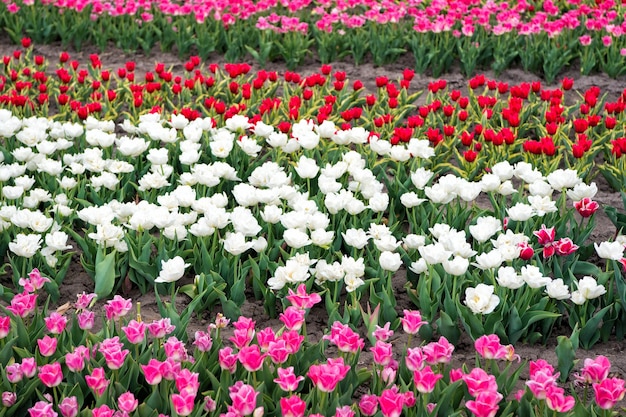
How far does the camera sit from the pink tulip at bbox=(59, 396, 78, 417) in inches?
94.1

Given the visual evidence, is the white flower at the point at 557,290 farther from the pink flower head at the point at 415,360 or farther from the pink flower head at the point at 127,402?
the pink flower head at the point at 127,402

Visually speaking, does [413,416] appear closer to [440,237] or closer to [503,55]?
[440,237]

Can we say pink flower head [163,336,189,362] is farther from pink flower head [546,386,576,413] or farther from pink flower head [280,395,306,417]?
pink flower head [546,386,576,413]

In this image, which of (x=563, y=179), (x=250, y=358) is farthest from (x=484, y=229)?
(x=250, y=358)

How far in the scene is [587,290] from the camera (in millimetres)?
3084

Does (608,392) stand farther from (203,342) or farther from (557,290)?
(203,342)

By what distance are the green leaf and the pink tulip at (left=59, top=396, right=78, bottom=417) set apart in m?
1.07

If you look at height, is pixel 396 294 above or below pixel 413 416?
below

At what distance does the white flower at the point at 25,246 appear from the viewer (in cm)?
336

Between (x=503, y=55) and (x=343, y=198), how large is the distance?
3923 mm

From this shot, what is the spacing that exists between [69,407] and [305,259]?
1.19 metres

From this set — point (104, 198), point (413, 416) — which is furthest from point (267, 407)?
point (104, 198)

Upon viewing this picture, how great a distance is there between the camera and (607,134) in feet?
16.8

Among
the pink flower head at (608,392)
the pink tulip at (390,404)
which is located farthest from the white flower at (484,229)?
the pink tulip at (390,404)
